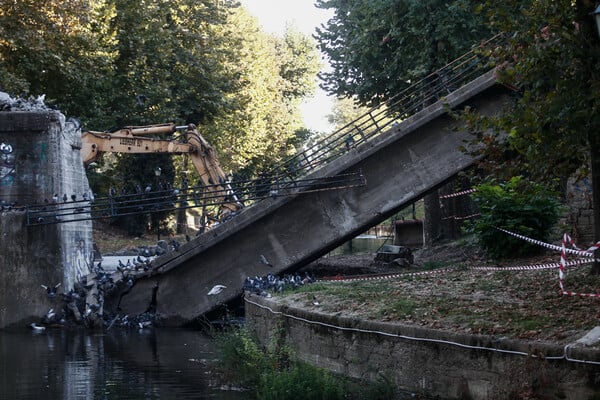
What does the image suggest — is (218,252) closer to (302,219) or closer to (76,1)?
(302,219)

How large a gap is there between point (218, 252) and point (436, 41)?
1013 centimetres

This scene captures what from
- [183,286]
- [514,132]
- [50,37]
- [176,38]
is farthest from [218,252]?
[176,38]

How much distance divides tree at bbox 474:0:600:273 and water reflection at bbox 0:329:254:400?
481cm

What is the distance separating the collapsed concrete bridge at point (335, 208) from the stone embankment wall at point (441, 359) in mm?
7338

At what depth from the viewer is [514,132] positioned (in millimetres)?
11914

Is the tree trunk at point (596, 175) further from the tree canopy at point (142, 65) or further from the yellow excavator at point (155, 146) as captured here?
the tree canopy at point (142, 65)

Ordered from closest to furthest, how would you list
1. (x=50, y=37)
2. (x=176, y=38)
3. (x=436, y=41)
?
(x=436, y=41)
(x=50, y=37)
(x=176, y=38)

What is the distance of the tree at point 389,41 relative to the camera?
27.0 m

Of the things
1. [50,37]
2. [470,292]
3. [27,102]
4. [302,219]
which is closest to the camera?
[470,292]

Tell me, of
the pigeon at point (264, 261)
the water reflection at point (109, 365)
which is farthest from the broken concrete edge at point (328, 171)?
the water reflection at point (109, 365)

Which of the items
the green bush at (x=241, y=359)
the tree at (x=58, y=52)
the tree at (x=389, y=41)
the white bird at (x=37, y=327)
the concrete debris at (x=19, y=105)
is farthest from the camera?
the tree at (x=58, y=52)

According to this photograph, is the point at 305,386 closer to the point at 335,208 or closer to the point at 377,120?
the point at 335,208

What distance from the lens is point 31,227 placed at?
2242cm

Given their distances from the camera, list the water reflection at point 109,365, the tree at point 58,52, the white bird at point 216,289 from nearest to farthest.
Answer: the water reflection at point 109,365, the white bird at point 216,289, the tree at point 58,52
